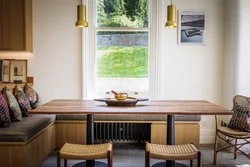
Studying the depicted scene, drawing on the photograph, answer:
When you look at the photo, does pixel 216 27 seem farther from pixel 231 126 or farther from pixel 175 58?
pixel 231 126

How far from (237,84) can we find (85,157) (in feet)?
8.51

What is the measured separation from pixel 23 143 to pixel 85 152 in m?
0.84

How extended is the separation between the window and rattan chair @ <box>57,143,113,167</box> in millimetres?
2007

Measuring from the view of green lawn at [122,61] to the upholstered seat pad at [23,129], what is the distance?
141cm

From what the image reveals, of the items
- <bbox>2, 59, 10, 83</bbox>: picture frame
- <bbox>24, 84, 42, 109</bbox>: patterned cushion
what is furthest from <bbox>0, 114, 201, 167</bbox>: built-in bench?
<bbox>2, 59, 10, 83</bbox>: picture frame

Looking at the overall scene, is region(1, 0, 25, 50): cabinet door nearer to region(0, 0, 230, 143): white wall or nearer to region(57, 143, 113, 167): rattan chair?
region(0, 0, 230, 143): white wall

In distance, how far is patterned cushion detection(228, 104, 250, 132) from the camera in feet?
10.8

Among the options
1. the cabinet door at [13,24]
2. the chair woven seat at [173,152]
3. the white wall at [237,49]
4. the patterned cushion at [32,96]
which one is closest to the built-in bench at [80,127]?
the patterned cushion at [32,96]

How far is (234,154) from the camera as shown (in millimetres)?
3688

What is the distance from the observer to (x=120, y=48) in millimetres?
4629

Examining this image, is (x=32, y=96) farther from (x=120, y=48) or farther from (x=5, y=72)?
(x=120, y=48)

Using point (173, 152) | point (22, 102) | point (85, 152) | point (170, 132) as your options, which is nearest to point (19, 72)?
point (22, 102)

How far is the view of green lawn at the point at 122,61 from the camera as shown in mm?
4625

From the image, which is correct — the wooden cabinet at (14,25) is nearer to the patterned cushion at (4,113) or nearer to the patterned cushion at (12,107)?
the patterned cushion at (12,107)
